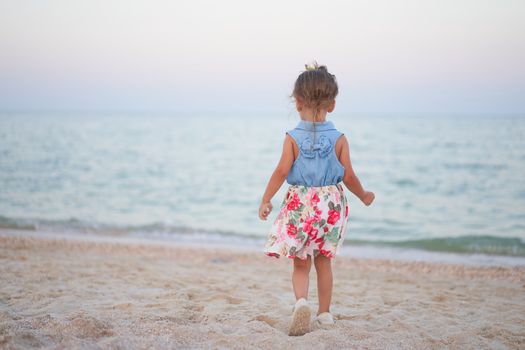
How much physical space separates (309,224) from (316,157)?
0.43 metres

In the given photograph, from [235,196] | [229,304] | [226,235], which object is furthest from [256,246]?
[235,196]

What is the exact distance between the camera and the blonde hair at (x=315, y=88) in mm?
3041

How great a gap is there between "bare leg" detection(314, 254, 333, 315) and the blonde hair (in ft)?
3.20

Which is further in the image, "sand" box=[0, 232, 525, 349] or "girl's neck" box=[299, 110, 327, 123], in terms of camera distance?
"girl's neck" box=[299, 110, 327, 123]

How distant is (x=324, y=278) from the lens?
3299mm

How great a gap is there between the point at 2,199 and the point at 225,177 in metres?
8.62

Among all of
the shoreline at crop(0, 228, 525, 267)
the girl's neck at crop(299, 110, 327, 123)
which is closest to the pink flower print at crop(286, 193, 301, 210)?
the girl's neck at crop(299, 110, 327, 123)

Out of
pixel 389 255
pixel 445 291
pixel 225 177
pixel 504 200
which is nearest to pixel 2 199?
pixel 225 177

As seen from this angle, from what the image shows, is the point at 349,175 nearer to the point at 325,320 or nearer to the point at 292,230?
the point at 292,230

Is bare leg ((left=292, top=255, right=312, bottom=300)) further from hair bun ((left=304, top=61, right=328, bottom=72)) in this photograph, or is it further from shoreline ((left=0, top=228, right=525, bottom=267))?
shoreline ((left=0, top=228, right=525, bottom=267))

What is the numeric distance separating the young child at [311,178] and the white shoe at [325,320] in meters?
0.25

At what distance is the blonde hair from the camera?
3.04 meters

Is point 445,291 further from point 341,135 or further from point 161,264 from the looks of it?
point 161,264

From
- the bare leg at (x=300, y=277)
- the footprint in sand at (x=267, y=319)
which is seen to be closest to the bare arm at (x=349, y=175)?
the bare leg at (x=300, y=277)
